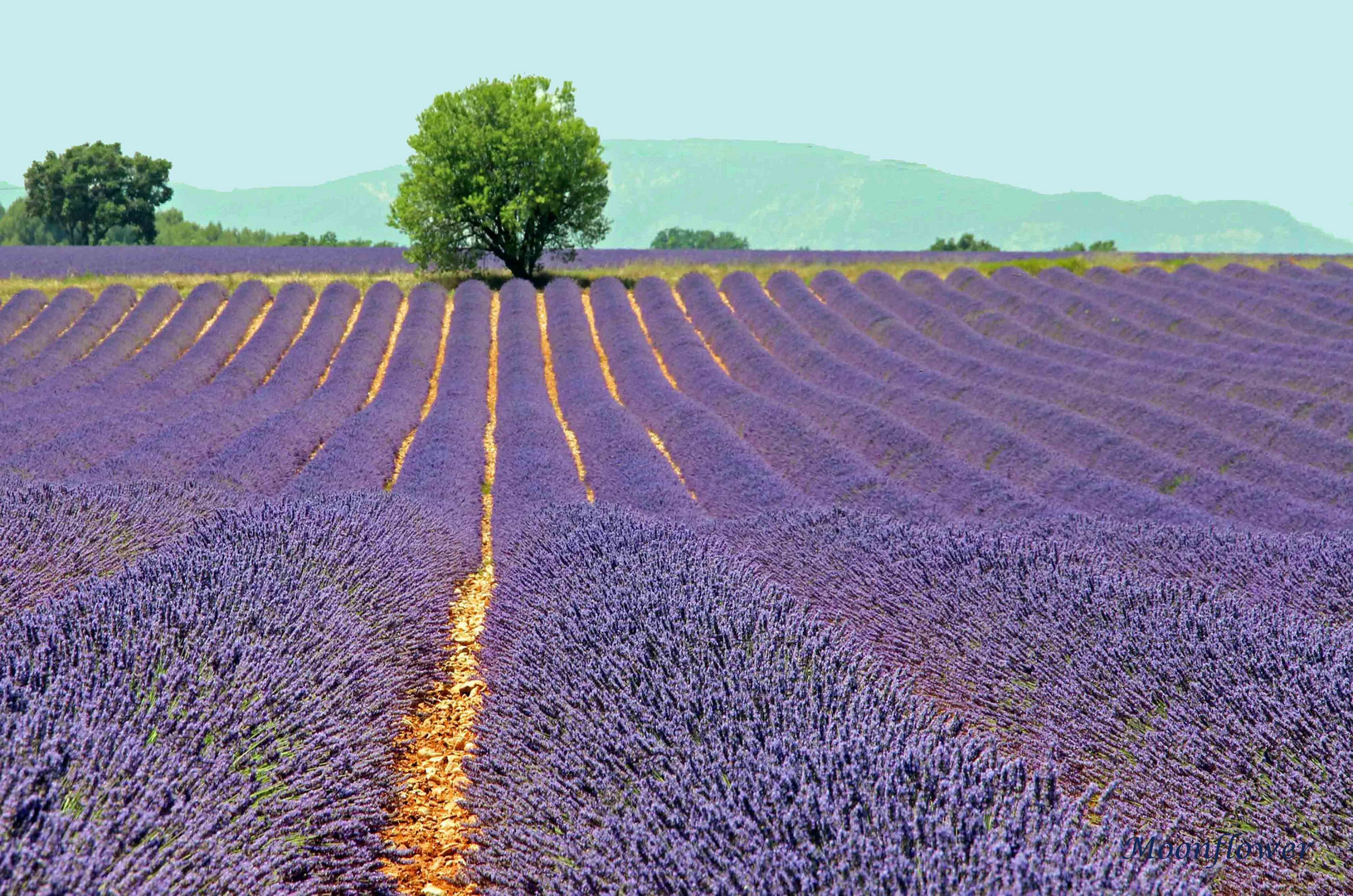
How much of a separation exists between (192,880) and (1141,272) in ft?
83.4

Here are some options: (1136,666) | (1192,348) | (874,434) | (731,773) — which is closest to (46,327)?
(874,434)

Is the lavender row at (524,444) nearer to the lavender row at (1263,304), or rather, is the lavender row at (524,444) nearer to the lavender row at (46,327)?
the lavender row at (46,327)

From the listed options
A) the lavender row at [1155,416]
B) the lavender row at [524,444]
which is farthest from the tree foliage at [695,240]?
the lavender row at [1155,416]

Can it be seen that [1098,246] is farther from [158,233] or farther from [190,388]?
[158,233]

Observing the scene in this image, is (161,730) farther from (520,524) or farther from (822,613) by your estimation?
(520,524)

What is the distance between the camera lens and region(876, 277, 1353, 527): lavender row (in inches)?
343

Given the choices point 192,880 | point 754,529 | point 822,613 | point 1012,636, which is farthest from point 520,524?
point 192,880

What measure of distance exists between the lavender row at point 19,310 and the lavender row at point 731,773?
19.0 meters

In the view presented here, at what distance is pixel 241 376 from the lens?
1430cm

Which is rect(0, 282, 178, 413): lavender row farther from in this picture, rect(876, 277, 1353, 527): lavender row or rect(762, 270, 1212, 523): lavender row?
rect(876, 277, 1353, 527): lavender row

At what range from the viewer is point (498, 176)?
22.2m

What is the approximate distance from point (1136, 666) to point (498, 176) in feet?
70.2

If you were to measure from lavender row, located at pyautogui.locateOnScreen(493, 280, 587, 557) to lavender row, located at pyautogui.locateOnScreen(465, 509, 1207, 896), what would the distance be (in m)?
2.21

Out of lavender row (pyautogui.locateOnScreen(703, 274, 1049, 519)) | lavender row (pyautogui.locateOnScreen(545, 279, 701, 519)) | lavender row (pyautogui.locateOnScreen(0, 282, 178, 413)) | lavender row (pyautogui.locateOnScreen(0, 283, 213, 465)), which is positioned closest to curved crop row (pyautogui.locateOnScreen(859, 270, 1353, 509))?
lavender row (pyautogui.locateOnScreen(703, 274, 1049, 519))
